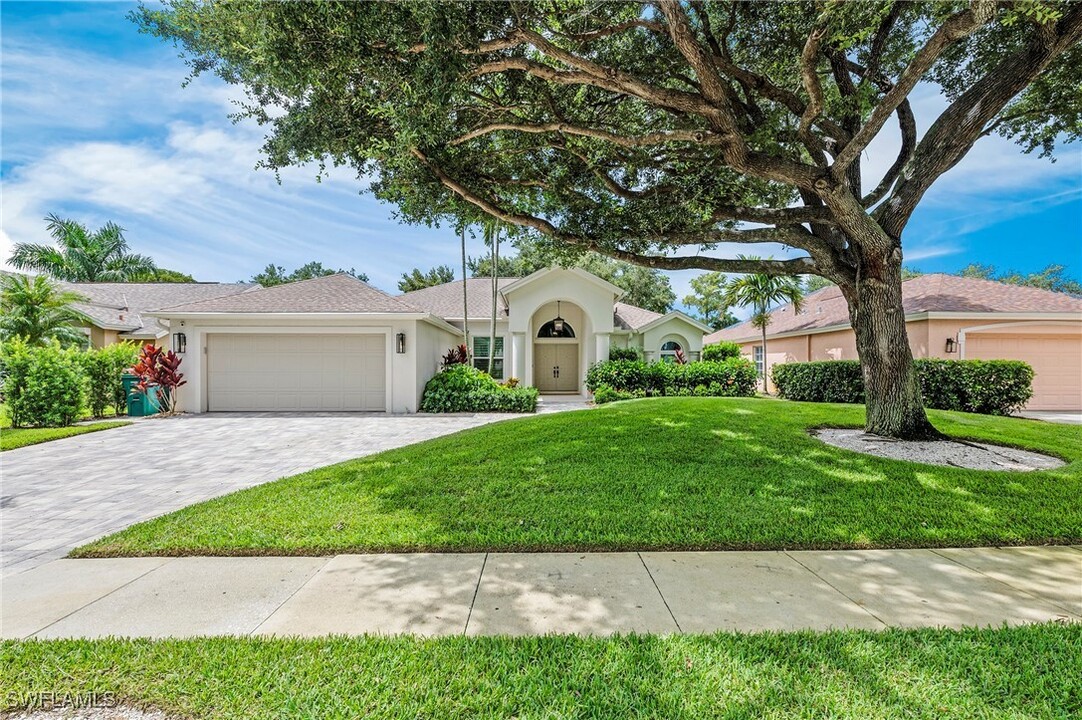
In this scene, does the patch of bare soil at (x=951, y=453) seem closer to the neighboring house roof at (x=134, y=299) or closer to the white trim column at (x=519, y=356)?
the white trim column at (x=519, y=356)

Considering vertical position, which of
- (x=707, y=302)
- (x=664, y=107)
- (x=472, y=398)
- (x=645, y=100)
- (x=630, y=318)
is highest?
(x=707, y=302)

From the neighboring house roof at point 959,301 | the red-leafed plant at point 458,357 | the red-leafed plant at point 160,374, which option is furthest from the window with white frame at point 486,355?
the neighboring house roof at point 959,301

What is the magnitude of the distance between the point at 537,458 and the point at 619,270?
90.2 feet

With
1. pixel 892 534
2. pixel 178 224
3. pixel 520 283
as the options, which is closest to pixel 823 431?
pixel 892 534

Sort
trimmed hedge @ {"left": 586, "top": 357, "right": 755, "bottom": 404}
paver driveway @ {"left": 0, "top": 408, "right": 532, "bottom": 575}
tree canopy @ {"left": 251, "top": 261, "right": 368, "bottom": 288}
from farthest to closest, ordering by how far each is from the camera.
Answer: tree canopy @ {"left": 251, "top": 261, "right": 368, "bottom": 288}
trimmed hedge @ {"left": 586, "top": 357, "right": 755, "bottom": 404}
paver driveway @ {"left": 0, "top": 408, "right": 532, "bottom": 575}

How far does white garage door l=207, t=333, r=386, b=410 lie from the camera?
13.7 metres

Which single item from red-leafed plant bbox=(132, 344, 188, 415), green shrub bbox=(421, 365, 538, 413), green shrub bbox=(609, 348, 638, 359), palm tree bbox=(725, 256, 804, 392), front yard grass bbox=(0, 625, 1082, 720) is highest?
palm tree bbox=(725, 256, 804, 392)

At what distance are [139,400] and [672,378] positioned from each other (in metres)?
16.4

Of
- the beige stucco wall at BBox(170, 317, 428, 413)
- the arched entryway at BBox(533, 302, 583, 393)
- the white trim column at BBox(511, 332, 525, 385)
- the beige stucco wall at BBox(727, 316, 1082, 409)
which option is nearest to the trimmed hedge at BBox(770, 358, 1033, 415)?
the beige stucco wall at BBox(727, 316, 1082, 409)

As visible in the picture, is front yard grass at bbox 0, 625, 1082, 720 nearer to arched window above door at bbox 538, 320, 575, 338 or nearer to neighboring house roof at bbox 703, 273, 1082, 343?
neighboring house roof at bbox 703, 273, 1082, 343

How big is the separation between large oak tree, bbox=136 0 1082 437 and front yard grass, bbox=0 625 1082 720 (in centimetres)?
525

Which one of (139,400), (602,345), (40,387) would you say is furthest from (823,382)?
(40,387)

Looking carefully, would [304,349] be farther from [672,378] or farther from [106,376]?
[672,378]

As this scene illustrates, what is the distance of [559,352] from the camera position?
66.8 feet
